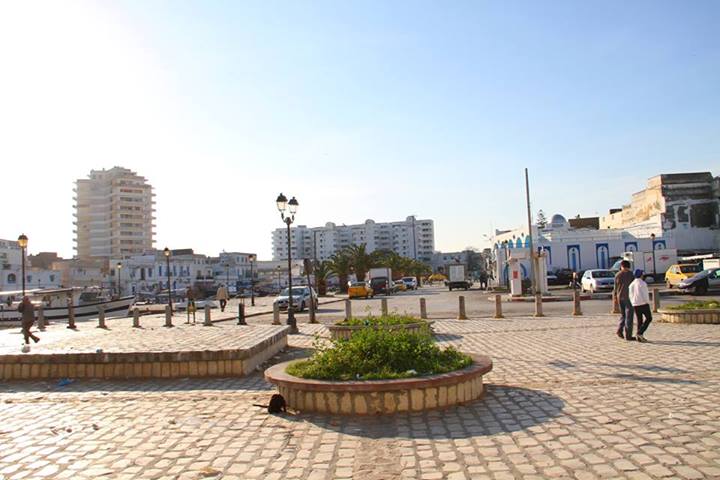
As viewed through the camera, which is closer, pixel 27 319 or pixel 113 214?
pixel 27 319

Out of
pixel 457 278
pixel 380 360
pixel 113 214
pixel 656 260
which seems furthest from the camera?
pixel 113 214

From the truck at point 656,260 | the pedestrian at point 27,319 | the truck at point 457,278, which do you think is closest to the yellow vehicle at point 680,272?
the truck at point 656,260

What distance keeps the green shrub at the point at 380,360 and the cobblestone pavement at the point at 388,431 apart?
0.52m

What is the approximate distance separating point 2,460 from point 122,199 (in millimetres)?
142381

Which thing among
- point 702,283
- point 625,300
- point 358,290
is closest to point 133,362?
point 625,300

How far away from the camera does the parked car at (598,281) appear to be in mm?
33562

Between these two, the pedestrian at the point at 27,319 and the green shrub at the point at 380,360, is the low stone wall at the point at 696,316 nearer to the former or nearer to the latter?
A: the green shrub at the point at 380,360

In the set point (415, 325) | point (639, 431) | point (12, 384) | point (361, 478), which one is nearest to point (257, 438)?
point (361, 478)

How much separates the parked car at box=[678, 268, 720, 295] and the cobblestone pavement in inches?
904

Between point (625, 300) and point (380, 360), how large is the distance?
24.3 feet

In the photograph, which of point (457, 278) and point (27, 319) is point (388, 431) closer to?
point (27, 319)

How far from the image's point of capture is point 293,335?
52.6 feet

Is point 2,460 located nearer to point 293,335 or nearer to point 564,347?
point 564,347

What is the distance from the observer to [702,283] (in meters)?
28.6
